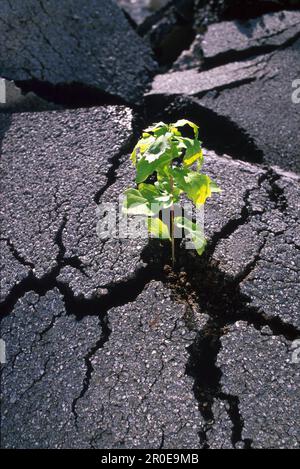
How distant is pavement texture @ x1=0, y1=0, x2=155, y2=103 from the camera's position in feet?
10.2

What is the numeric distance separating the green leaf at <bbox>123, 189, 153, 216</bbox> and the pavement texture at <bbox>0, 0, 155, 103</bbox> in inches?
55.2

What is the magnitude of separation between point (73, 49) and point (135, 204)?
68.6 inches

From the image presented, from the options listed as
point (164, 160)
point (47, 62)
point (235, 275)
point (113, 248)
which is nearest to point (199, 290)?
point (235, 275)

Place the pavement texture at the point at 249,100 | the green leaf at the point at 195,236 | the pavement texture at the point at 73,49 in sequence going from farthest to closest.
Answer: the pavement texture at the point at 73,49
the pavement texture at the point at 249,100
the green leaf at the point at 195,236

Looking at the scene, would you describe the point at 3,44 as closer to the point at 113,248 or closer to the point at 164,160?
the point at 113,248

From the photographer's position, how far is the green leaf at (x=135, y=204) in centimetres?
186

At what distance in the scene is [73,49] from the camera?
10.6ft

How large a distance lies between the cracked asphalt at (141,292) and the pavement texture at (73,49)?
0.03m

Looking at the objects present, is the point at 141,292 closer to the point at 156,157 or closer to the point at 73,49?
the point at 156,157

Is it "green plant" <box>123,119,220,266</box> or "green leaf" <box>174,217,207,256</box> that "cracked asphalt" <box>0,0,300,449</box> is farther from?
"green plant" <box>123,119,220,266</box>

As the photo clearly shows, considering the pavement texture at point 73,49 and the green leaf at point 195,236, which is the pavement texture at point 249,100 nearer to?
the pavement texture at point 73,49

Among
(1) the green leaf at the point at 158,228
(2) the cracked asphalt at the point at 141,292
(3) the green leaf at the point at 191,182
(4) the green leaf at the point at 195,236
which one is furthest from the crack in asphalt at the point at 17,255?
(3) the green leaf at the point at 191,182

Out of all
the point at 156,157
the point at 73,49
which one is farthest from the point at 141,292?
the point at 73,49

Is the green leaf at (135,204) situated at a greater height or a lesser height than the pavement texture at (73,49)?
lesser
